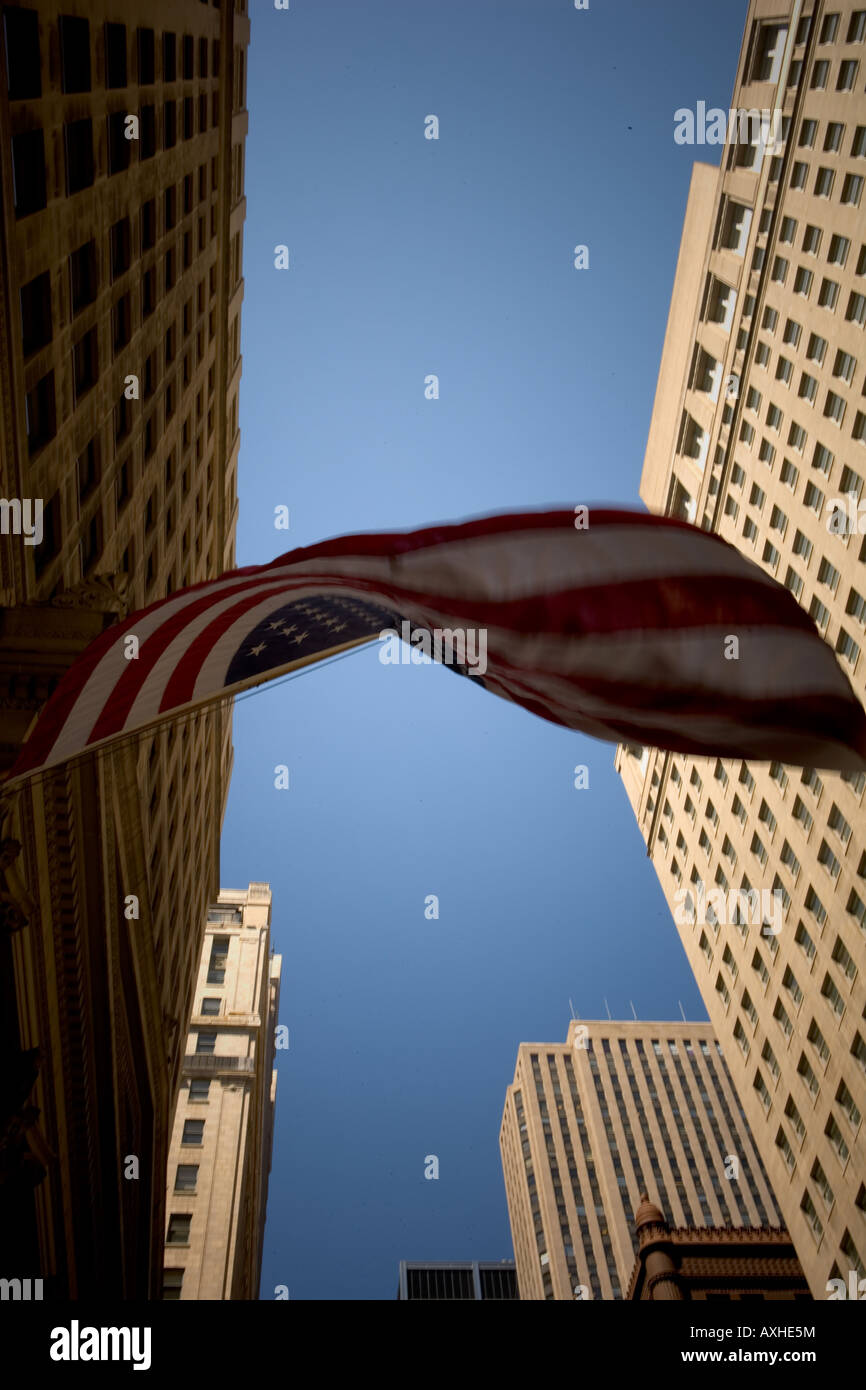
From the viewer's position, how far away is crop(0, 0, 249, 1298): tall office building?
15289 millimetres

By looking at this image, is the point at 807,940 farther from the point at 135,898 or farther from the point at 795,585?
the point at 135,898

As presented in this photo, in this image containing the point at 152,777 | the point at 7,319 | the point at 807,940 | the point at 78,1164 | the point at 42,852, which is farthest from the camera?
the point at 807,940

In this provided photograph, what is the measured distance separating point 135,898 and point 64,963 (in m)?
2.30

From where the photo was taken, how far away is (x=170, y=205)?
28.4 metres

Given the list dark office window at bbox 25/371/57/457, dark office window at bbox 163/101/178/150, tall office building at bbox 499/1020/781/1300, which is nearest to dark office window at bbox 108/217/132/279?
dark office window at bbox 163/101/178/150

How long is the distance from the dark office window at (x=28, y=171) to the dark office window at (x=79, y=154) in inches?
69.2

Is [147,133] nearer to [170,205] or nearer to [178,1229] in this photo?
[170,205]

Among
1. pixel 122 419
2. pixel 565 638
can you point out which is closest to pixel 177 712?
pixel 565 638

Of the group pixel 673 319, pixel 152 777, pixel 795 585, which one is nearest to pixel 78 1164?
pixel 152 777

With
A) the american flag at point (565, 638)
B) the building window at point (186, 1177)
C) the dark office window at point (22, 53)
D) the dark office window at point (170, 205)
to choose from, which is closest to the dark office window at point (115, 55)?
the dark office window at point (22, 53)

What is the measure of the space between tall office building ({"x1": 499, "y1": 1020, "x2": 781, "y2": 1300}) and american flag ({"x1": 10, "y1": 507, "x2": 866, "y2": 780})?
105911mm

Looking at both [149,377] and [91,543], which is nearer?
[91,543]

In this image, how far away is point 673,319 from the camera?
57.9 metres

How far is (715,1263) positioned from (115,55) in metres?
76.0
